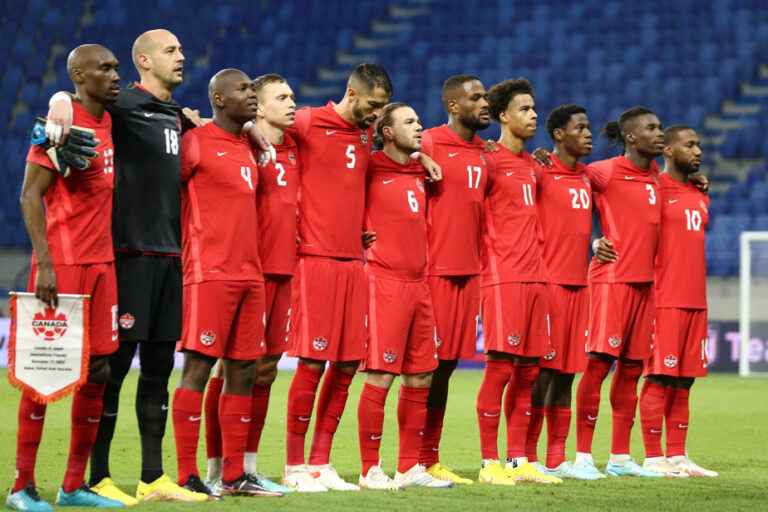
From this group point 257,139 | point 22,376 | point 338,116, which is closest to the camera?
point 22,376

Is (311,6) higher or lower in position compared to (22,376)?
higher

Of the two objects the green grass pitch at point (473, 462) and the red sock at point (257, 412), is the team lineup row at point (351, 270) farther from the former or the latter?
the green grass pitch at point (473, 462)

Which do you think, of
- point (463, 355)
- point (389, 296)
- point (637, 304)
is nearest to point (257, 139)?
point (389, 296)

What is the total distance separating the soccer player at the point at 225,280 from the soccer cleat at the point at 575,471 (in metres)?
2.13

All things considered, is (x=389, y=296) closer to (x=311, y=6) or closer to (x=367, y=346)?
(x=367, y=346)

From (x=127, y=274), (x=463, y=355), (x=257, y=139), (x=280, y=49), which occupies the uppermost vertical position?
(x=280, y=49)

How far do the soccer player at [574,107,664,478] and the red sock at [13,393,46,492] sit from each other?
360cm

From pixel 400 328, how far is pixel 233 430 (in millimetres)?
1153

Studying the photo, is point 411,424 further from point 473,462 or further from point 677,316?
point 677,316

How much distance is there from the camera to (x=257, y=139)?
23.4ft

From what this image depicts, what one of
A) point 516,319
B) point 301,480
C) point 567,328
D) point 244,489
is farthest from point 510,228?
point 244,489

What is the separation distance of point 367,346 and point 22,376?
2045 millimetres

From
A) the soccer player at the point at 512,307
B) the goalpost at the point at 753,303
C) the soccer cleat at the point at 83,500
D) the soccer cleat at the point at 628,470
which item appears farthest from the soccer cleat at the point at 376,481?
the goalpost at the point at 753,303

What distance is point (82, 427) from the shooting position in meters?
6.38
